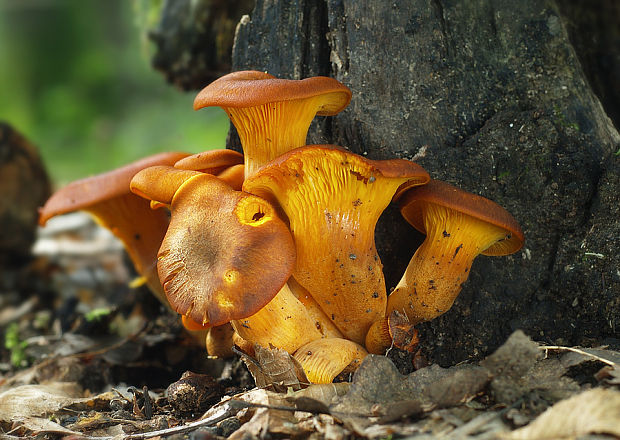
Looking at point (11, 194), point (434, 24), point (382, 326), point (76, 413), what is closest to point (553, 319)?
point (382, 326)

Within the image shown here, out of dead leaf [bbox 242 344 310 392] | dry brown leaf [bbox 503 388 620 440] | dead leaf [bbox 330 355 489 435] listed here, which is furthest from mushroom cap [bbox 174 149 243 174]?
dry brown leaf [bbox 503 388 620 440]

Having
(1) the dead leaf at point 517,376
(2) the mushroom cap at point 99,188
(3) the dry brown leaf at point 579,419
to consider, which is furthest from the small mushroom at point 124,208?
(3) the dry brown leaf at point 579,419

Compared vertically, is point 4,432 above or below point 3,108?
below

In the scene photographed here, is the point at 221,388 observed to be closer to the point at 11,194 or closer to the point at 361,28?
the point at 361,28

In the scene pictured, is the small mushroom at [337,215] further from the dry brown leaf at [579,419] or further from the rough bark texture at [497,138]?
the dry brown leaf at [579,419]

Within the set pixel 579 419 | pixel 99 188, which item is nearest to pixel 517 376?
pixel 579 419
